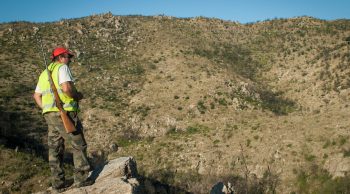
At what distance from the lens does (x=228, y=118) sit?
3584 cm

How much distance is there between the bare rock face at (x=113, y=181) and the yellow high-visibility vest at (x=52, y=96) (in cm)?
220

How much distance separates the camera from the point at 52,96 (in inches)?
316

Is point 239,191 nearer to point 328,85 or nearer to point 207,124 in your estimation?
point 207,124

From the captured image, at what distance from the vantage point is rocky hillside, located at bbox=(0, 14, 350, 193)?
25.5 m

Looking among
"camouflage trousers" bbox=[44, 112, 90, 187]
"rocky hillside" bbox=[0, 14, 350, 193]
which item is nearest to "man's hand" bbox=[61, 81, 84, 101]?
"camouflage trousers" bbox=[44, 112, 90, 187]

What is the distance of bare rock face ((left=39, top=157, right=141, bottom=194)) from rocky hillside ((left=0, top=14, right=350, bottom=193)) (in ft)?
14.5

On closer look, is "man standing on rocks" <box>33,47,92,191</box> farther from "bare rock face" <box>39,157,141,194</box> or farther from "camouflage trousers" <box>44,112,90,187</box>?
"bare rock face" <box>39,157,141,194</box>

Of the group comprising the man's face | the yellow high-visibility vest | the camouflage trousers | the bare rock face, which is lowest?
the bare rock face

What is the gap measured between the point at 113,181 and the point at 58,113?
2.45 metres

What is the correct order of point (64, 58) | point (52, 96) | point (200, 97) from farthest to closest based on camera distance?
point (200, 97)
point (64, 58)
point (52, 96)

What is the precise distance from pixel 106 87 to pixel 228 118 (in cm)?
1733

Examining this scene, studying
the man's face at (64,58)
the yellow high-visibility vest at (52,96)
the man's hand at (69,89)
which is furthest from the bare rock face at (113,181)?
the man's face at (64,58)

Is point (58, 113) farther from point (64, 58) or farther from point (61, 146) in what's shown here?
point (64, 58)

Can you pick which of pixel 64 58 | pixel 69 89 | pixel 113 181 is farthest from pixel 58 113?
pixel 113 181
